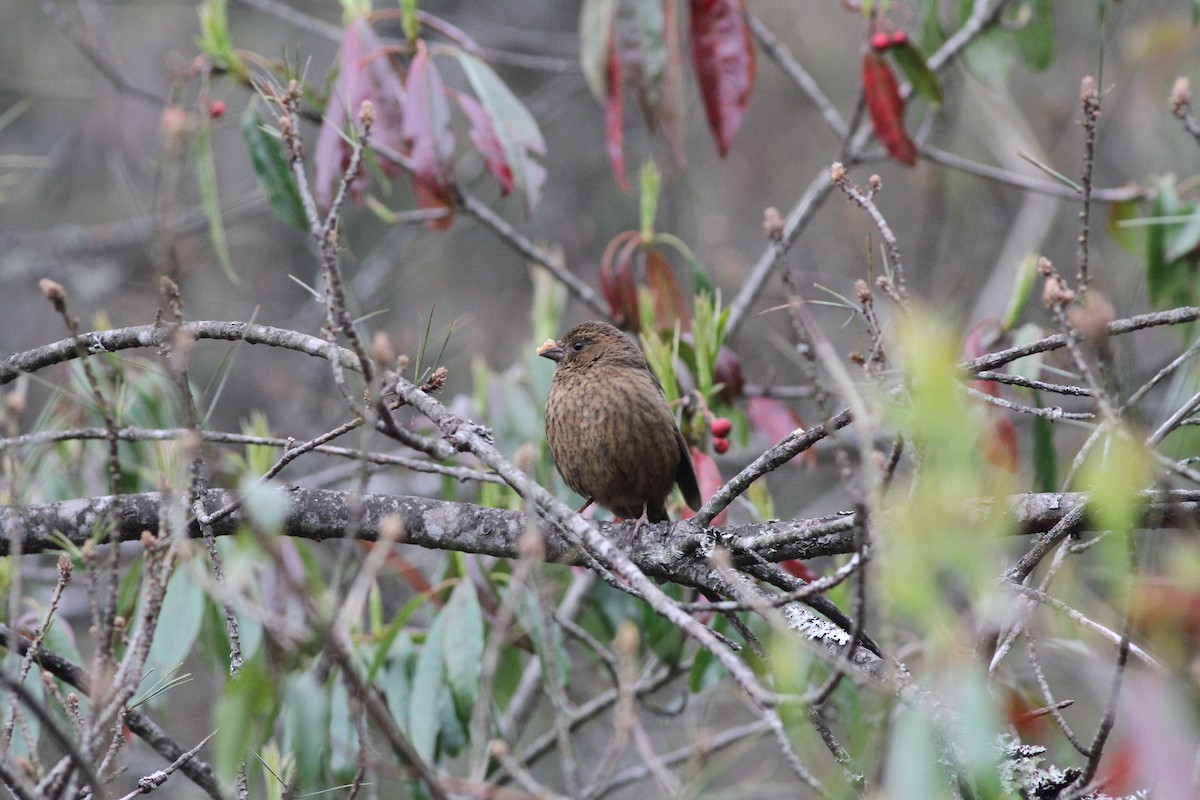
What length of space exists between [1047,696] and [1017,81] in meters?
8.29

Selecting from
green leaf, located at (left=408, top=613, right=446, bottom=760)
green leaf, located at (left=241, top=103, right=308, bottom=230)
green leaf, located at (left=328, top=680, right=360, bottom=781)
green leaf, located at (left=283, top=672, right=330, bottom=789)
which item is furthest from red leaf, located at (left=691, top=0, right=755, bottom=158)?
green leaf, located at (left=283, top=672, right=330, bottom=789)

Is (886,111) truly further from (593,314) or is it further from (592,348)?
(593,314)

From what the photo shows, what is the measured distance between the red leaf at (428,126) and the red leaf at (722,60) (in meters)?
0.95

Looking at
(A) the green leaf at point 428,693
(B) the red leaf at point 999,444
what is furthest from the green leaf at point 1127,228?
(A) the green leaf at point 428,693

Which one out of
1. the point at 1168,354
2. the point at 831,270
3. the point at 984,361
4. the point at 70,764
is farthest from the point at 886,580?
the point at 831,270

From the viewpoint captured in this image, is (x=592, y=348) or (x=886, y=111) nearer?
(x=886, y=111)

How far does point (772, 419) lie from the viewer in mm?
4320

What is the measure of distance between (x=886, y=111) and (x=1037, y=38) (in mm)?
944

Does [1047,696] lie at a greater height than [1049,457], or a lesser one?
lesser

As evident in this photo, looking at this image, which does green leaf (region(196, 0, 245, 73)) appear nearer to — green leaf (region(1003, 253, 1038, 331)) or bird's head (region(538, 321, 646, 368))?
bird's head (region(538, 321, 646, 368))

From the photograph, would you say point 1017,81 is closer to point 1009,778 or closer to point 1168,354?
point 1168,354

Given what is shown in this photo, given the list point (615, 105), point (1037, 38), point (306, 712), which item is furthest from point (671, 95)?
point (306, 712)

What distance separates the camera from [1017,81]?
981cm

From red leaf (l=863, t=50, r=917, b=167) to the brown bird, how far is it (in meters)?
1.30
